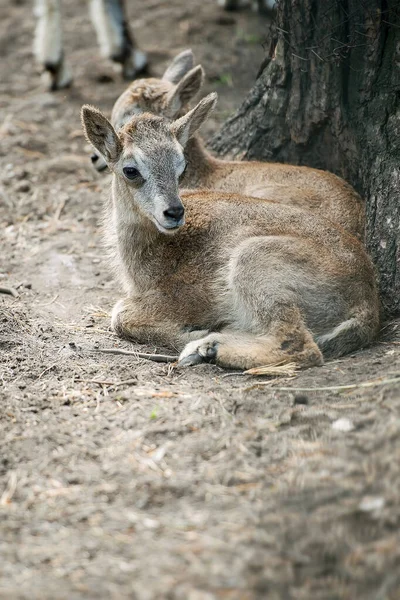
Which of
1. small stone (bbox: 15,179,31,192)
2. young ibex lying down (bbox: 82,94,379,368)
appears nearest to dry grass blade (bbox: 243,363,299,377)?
young ibex lying down (bbox: 82,94,379,368)

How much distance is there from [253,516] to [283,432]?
35.9 inches

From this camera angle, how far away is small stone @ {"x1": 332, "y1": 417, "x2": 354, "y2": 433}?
15.4 ft

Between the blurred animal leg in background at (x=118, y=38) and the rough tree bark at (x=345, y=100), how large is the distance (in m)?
4.27

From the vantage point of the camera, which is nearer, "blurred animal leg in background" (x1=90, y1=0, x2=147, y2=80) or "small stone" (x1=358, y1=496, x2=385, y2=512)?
"small stone" (x1=358, y1=496, x2=385, y2=512)

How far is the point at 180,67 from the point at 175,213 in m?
4.31

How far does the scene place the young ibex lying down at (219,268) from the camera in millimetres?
6188

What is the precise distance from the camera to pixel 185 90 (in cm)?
916

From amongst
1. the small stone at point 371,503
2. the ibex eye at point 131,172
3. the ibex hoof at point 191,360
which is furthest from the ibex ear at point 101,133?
the small stone at point 371,503

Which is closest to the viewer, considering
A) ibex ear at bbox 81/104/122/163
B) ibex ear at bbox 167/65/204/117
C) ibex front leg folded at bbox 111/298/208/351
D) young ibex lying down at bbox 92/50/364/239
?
ibex front leg folded at bbox 111/298/208/351

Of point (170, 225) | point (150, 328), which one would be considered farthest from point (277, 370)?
point (170, 225)

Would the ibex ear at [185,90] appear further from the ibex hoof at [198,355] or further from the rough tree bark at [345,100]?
the ibex hoof at [198,355]

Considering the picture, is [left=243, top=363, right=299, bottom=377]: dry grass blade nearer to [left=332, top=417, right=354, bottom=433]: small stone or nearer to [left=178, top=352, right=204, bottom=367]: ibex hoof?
[left=178, top=352, right=204, bottom=367]: ibex hoof

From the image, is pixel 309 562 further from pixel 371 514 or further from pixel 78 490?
pixel 78 490

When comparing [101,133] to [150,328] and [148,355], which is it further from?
[148,355]
